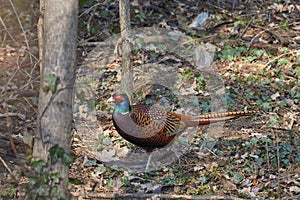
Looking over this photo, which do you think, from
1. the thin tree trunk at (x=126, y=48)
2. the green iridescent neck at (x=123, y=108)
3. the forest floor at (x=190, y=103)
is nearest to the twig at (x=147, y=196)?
the forest floor at (x=190, y=103)

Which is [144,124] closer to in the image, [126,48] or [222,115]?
[222,115]

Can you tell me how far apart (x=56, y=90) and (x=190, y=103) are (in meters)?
3.84

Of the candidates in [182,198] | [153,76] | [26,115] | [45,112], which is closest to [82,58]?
[153,76]

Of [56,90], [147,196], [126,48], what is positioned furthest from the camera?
[126,48]

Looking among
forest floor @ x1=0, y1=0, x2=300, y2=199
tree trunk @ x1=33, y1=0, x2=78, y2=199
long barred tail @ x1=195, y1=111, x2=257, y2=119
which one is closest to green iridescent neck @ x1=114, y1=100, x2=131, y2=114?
forest floor @ x1=0, y1=0, x2=300, y2=199

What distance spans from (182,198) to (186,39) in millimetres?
3807

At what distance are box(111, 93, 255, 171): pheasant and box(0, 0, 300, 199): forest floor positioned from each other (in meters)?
0.28

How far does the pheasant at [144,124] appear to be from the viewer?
5.86 metres

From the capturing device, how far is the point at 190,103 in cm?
731

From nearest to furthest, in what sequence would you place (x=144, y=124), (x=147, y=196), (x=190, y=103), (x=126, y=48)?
1. (x=147, y=196)
2. (x=144, y=124)
3. (x=126, y=48)
4. (x=190, y=103)

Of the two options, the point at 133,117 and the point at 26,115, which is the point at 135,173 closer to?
the point at 133,117

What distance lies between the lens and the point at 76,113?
705 cm

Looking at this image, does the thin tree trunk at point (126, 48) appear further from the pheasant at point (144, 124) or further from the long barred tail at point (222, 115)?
the long barred tail at point (222, 115)

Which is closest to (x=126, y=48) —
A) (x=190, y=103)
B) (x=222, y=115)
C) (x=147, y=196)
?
(x=190, y=103)
